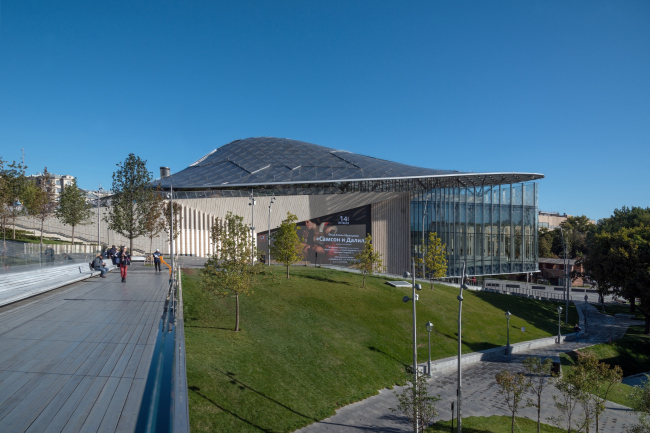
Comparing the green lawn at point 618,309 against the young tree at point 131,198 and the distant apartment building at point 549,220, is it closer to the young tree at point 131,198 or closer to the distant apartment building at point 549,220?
the young tree at point 131,198

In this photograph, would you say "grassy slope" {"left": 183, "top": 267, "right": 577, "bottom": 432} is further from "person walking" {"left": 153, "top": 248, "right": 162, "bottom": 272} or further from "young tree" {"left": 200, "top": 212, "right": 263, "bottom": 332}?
"person walking" {"left": 153, "top": 248, "right": 162, "bottom": 272}

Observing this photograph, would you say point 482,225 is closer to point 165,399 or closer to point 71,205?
point 71,205

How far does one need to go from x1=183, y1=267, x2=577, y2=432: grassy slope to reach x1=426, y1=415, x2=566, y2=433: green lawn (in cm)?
348

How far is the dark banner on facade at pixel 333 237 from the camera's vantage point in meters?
47.0

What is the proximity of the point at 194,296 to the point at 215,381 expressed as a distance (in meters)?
8.94

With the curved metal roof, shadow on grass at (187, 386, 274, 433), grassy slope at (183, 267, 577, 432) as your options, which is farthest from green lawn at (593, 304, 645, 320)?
shadow on grass at (187, 386, 274, 433)

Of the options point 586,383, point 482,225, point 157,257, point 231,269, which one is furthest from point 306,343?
point 482,225

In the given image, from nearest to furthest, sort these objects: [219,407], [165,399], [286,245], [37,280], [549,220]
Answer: [165,399] → [219,407] → [37,280] → [286,245] → [549,220]

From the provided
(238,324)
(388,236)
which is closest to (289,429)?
(238,324)

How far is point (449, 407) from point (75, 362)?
16267mm

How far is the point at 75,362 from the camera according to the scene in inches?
320

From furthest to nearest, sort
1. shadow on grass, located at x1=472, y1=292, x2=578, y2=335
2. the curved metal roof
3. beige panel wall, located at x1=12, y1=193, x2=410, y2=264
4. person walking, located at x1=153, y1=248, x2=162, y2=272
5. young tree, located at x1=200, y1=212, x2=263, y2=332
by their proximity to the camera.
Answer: the curved metal roof
beige panel wall, located at x1=12, y1=193, x2=410, y2=264
shadow on grass, located at x1=472, y1=292, x2=578, y2=335
person walking, located at x1=153, y1=248, x2=162, y2=272
young tree, located at x1=200, y1=212, x2=263, y2=332

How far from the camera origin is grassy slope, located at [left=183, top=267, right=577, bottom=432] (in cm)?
1466

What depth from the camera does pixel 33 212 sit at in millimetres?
37281
